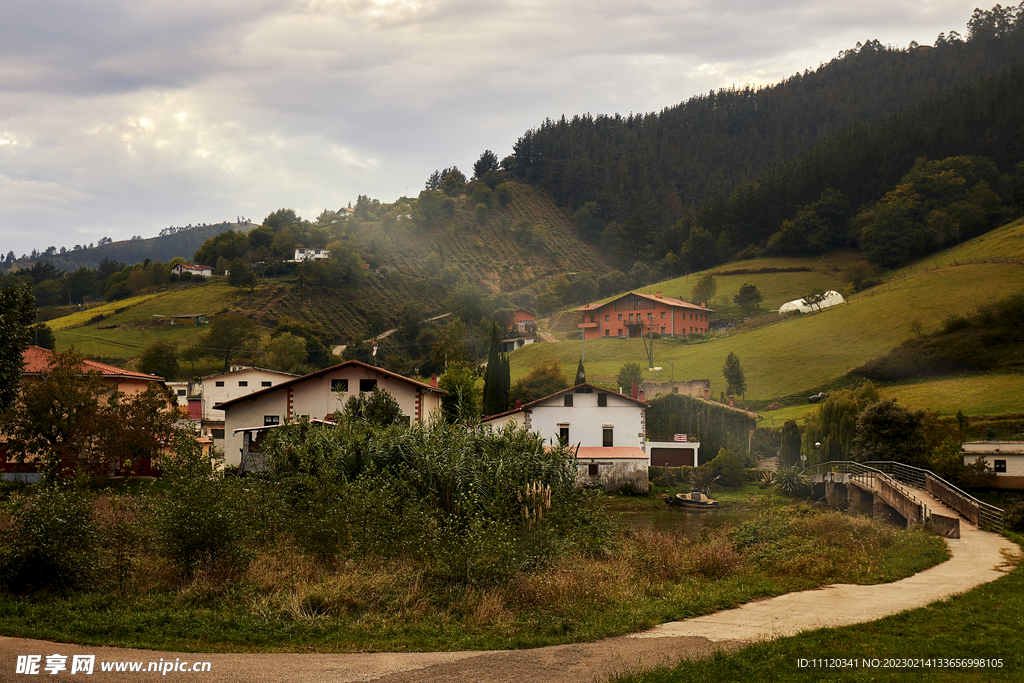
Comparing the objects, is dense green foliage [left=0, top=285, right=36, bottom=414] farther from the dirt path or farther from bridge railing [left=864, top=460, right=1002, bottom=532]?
bridge railing [left=864, top=460, right=1002, bottom=532]

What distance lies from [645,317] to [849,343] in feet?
92.0

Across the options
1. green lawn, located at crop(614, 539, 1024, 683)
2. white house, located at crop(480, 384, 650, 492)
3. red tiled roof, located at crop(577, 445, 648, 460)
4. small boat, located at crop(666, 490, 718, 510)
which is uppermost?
white house, located at crop(480, 384, 650, 492)

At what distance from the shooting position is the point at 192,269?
134 metres

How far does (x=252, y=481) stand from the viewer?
60.5 feet

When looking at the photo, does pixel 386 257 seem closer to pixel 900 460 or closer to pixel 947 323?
pixel 947 323

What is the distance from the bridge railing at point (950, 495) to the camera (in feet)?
81.6

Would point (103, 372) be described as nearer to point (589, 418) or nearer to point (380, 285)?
point (589, 418)

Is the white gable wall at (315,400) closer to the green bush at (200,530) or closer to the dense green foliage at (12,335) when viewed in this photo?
the dense green foliage at (12,335)

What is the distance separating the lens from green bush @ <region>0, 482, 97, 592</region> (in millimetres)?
12094

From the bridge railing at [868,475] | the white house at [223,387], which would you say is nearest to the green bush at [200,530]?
the bridge railing at [868,475]

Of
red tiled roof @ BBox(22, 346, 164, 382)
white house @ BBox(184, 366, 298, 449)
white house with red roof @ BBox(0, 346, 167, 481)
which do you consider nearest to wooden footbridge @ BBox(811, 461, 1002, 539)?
white house with red roof @ BBox(0, 346, 167, 481)

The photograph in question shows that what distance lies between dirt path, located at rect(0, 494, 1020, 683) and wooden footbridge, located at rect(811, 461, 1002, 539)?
43.4 ft

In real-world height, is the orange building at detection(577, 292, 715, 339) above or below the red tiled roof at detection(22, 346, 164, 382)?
above

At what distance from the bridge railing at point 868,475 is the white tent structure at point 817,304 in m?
46.8
